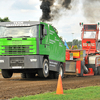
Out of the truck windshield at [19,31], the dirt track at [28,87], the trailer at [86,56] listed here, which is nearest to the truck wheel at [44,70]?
the dirt track at [28,87]

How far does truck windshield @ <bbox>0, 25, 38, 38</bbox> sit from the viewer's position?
47.3 feet

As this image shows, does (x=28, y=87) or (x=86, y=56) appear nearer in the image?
(x=28, y=87)

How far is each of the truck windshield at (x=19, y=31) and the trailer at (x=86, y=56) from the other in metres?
6.35

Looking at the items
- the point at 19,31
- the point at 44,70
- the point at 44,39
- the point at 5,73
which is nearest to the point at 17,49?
the point at 19,31

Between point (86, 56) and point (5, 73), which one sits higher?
point (86, 56)

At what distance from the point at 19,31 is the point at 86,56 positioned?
8.75 m

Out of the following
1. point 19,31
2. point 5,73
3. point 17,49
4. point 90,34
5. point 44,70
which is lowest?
point 5,73

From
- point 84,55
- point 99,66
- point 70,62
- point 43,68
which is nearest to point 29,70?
point 43,68

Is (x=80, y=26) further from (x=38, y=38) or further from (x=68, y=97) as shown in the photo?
(x=68, y=97)

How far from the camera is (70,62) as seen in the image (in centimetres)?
2023

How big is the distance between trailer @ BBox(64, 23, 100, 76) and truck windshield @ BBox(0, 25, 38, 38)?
20.8 ft

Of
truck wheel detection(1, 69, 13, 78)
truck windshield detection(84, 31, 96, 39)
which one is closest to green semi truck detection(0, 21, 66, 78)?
truck wheel detection(1, 69, 13, 78)

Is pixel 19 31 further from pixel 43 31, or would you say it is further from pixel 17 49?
pixel 43 31

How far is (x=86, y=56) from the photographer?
21766 millimetres
